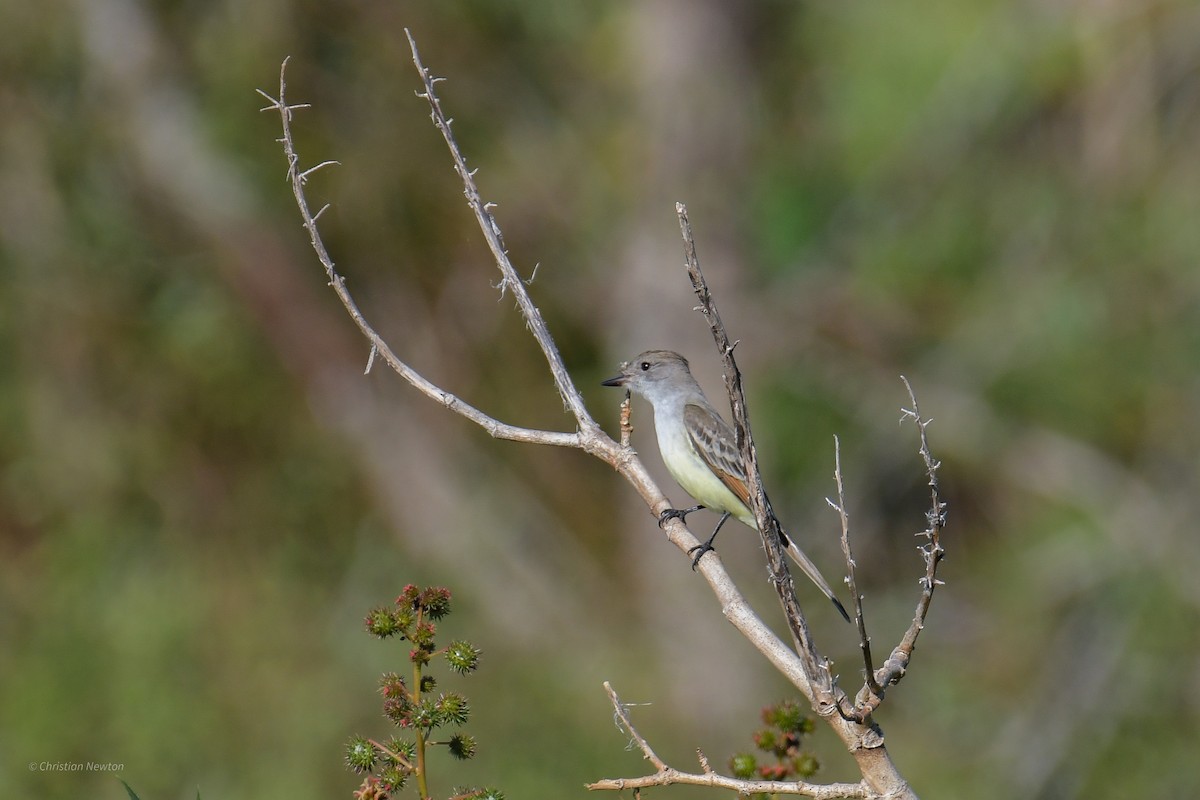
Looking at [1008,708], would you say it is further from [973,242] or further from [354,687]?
[354,687]

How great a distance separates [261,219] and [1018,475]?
7.11 m

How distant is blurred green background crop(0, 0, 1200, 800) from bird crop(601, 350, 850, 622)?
4.90 metres

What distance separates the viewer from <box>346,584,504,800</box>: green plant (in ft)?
7.66

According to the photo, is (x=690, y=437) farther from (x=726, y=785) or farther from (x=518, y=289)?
(x=726, y=785)

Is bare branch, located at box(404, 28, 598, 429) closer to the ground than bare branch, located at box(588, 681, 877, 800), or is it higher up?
higher up

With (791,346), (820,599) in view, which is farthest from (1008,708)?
(791,346)

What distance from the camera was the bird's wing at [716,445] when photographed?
541 centimetres

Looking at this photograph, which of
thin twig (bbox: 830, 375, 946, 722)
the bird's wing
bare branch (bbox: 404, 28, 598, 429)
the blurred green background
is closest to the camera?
thin twig (bbox: 830, 375, 946, 722)

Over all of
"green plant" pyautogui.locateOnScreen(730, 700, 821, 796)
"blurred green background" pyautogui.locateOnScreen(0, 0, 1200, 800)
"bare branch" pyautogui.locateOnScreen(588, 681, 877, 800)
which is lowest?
"bare branch" pyautogui.locateOnScreen(588, 681, 877, 800)

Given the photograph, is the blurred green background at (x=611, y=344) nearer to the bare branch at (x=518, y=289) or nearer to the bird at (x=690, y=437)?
the bird at (x=690, y=437)

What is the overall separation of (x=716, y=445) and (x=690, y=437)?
0.42 feet

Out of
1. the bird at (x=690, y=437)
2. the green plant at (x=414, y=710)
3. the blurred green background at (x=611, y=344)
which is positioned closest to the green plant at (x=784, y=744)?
the green plant at (x=414, y=710)

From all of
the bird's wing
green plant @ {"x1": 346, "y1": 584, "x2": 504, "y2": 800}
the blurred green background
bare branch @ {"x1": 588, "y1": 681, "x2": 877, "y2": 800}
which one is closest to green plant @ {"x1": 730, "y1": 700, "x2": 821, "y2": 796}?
bare branch @ {"x1": 588, "y1": 681, "x2": 877, "y2": 800}

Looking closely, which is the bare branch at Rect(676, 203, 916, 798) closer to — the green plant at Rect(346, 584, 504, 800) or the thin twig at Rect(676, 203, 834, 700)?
the thin twig at Rect(676, 203, 834, 700)
